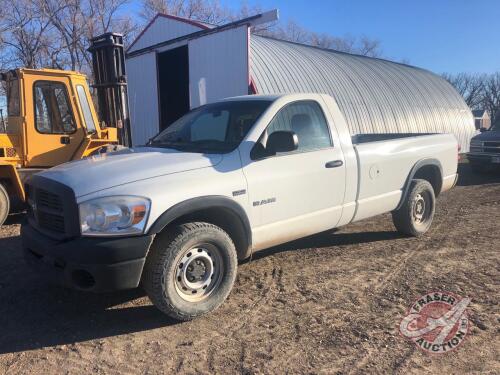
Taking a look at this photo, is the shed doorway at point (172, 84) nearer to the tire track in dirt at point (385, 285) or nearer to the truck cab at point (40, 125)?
the truck cab at point (40, 125)

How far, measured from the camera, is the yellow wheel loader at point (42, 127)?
8.14 metres

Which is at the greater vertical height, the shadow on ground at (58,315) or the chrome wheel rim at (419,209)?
the chrome wheel rim at (419,209)

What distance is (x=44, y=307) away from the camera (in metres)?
4.38

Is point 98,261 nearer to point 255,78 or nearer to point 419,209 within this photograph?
point 419,209

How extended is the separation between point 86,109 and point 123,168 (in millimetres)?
5496

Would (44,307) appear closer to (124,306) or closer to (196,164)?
(124,306)

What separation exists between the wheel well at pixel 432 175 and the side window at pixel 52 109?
6168 mm

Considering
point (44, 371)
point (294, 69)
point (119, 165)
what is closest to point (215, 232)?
point (119, 165)

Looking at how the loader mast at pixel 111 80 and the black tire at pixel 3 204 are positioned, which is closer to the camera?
the black tire at pixel 3 204

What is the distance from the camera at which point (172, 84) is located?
58.3 feet

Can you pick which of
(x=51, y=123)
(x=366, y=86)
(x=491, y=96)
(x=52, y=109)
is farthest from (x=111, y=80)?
(x=491, y=96)

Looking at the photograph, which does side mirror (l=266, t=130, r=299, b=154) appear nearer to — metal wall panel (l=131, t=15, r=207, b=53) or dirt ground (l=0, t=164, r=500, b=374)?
dirt ground (l=0, t=164, r=500, b=374)

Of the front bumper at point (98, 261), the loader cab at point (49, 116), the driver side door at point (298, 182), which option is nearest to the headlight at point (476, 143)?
the driver side door at point (298, 182)

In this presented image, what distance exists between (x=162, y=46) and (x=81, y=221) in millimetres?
12516
